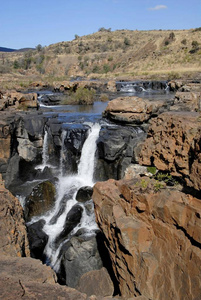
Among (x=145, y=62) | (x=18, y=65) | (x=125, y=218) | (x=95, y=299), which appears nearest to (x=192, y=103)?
(x=125, y=218)

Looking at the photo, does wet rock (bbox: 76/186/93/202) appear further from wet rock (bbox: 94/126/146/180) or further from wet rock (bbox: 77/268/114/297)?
wet rock (bbox: 77/268/114/297)

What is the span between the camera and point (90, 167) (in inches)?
523

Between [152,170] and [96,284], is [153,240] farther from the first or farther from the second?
[96,284]

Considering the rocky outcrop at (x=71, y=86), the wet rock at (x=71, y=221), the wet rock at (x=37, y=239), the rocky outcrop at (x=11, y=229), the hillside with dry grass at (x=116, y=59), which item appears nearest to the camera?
the rocky outcrop at (x=11, y=229)

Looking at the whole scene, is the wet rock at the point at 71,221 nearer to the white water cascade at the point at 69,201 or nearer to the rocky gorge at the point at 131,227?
the rocky gorge at the point at 131,227

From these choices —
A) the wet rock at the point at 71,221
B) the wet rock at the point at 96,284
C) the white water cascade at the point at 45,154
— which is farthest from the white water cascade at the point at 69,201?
the wet rock at the point at 96,284

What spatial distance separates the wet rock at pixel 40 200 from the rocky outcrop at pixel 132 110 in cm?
512

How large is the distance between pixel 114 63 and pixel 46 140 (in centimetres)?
5166

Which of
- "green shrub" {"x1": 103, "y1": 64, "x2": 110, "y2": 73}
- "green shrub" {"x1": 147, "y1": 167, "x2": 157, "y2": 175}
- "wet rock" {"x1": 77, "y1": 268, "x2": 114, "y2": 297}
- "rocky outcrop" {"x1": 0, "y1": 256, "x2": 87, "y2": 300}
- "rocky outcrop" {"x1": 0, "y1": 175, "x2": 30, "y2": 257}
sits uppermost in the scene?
"green shrub" {"x1": 103, "y1": 64, "x2": 110, "y2": 73}

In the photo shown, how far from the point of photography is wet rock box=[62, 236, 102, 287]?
858 cm

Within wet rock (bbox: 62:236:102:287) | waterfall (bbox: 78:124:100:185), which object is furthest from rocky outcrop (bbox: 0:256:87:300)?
waterfall (bbox: 78:124:100:185)

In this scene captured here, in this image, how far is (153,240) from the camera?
5.93 metres

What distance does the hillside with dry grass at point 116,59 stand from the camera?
4750 centimetres

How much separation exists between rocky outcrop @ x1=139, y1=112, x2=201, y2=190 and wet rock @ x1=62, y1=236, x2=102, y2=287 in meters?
3.67
